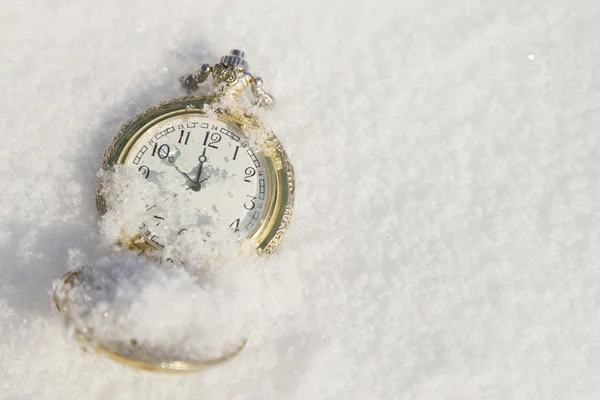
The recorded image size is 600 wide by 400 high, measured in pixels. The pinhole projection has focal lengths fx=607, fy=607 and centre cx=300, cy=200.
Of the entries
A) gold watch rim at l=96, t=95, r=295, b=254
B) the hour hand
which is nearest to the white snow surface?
gold watch rim at l=96, t=95, r=295, b=254

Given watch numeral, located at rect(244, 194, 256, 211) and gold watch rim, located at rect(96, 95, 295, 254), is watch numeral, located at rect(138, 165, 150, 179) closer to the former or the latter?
gold watch rim, located at rect(96, 95, 295, 254)

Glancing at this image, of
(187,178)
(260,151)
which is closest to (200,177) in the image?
(187,178)

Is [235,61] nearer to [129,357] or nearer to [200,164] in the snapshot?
[200,164]

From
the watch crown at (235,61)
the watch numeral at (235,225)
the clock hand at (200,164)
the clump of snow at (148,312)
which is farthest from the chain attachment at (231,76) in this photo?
the clump of snow at (148,312)

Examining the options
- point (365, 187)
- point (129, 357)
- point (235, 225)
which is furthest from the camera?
point (365, 187)

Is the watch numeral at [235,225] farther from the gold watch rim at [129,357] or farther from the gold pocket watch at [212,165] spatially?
the gold watch rim at [129,357]

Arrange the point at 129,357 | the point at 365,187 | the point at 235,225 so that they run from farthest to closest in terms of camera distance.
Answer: the point at 365,187 → the point at 235,225 → the point at 129,357

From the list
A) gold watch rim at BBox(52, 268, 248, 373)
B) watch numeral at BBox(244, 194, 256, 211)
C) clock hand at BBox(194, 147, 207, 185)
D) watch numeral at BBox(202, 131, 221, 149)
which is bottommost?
gold watch rim at BBox(52, 268, 248, 373)

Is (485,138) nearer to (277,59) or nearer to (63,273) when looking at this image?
(277,59)
